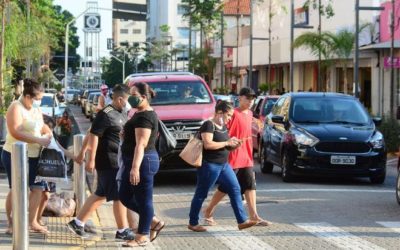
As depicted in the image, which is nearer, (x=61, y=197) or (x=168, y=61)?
(x=61, y=197)

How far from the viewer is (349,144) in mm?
16156

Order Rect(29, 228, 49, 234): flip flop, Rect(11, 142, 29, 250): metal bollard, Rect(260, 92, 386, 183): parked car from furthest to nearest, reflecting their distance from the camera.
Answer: Rect(260, 92, 386, 183): parked car
Rect(29, 228, 49, 234): flip flop
Rect(11, 142, 29, 250): metal bollard

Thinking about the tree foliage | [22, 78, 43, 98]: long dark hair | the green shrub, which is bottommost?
the green shrub

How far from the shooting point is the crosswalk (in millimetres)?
9991

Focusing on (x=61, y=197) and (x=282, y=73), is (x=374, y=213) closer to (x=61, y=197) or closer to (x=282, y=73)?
(x=61, y=197)

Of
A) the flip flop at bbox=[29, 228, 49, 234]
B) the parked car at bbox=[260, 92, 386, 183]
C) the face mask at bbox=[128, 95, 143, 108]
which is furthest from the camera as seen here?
the parked car at bbox=[260, 92, 386, 183]

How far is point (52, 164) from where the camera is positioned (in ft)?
33.1

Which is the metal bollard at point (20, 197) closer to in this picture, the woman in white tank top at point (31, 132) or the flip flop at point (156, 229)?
the woman in white tank top at point (31, 132)

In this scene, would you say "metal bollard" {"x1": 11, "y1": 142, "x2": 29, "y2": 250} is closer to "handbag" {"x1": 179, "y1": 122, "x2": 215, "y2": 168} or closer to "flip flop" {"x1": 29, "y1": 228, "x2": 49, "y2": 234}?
"flip flop" {"x1": 29, "y1": 228, "x2": 49, "y2": 234}

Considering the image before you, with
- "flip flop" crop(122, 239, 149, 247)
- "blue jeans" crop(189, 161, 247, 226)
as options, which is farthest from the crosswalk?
"flip flop" crop(122, 239, 149, 247)

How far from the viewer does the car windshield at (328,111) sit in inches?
678

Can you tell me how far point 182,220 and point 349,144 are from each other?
16.6ft

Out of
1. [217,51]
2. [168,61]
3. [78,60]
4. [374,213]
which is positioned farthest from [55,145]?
[78,60]

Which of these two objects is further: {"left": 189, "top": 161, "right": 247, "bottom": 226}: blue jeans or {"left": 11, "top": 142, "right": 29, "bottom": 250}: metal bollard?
{"left": 189, "top": 161, "right": 247, "bottom": 226}: blue jeans
